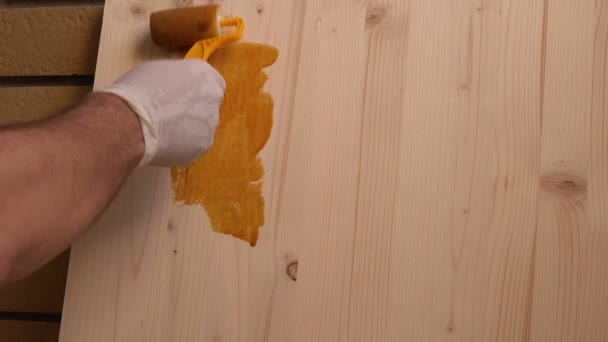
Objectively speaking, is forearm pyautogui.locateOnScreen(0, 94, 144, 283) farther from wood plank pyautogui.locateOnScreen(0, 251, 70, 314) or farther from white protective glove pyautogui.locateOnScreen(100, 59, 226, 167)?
wood plank pyautogui.locateOnScreen(0, 251, 70, 314)

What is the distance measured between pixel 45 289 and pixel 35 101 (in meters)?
0.29

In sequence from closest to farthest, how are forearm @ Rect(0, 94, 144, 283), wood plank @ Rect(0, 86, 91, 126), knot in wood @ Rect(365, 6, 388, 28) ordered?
forearm @ Rect(0, 94, 144, 283) < knot in wood @ Rect(365, 6, 388, 28) < wood plank @ Rect(0, 86, 91, 126)

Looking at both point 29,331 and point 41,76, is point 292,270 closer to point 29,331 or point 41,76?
point 29,331

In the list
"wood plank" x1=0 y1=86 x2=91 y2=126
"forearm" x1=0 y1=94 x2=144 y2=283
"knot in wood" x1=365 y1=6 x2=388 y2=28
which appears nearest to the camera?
"forearm" x1=0 y1=94 x2=144 y2=283

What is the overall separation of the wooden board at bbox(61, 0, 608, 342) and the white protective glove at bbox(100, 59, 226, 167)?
3.2 inches

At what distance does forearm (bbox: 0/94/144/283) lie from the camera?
0.47 metres

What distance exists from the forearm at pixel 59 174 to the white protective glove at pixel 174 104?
0.02 meters

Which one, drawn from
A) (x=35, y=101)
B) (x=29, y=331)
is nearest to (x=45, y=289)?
(x=29, y=331)

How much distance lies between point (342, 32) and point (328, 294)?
0.34 m

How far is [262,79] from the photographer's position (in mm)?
783

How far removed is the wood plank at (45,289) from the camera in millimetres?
854

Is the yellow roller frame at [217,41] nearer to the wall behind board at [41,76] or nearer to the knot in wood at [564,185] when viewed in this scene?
the wall behind board at [41,76]

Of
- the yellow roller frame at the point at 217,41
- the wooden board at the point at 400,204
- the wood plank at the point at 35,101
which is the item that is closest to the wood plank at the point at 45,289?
the wooden board at the point at 400,204

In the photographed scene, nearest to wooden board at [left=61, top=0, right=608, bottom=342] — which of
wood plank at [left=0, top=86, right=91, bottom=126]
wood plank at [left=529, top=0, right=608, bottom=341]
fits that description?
wood plank at [left=529, top=0, right=608, bottom=341]
